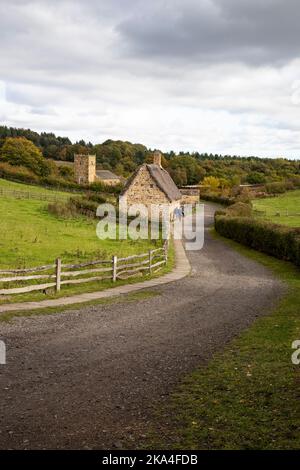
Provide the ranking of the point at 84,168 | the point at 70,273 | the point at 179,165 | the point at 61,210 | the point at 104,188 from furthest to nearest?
1. the point at 179,165
2. the point at 84,168
3. the point at 104,188
4. the point at 61,210
5. the point at 70,273

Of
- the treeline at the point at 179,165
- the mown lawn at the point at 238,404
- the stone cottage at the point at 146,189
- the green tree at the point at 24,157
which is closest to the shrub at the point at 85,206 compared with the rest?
the stone cottage at the point at 146,189

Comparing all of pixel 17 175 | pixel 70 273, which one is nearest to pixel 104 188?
pixel 17 175

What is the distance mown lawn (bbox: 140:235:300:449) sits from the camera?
717cm

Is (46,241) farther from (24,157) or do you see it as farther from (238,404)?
(24,157)

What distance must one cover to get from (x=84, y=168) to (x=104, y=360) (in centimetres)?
9285

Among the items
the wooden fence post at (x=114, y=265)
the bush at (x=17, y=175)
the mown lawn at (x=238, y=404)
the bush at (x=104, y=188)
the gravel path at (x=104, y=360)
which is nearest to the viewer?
the mown lawn at (x=238, y=404)

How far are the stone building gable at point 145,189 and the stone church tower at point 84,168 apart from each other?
41.1 m

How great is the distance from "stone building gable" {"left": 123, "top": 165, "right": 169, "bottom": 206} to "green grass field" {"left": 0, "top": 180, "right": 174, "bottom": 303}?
14353mm

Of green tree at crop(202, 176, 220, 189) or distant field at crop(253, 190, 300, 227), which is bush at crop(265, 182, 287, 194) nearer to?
distant field at crop(253, 190, 300, 227)

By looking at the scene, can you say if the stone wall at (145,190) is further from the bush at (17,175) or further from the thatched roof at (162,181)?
the bush at (17,175)

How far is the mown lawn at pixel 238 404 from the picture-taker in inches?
282

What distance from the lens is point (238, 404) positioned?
8539 mm

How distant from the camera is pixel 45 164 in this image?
320ft
